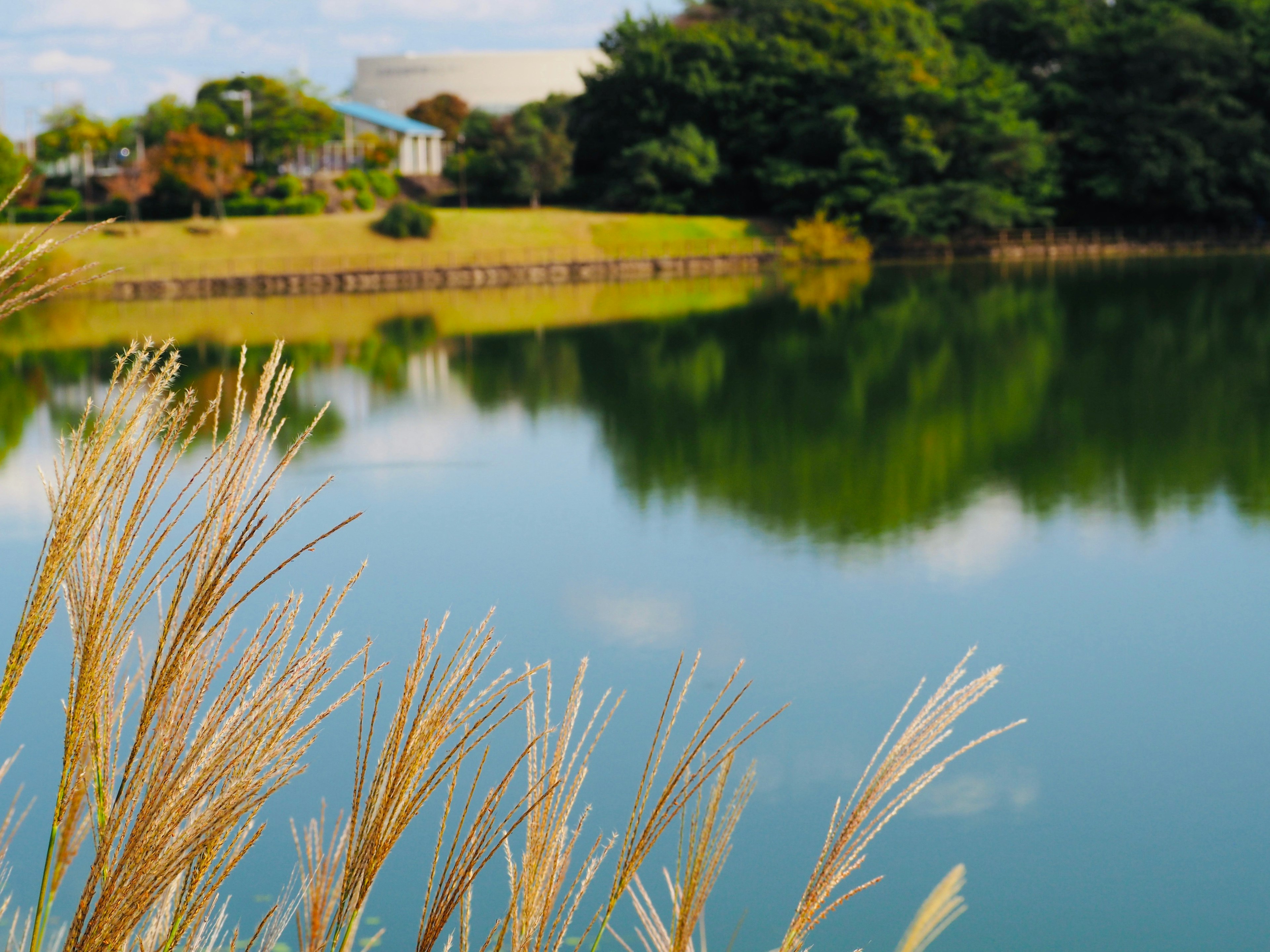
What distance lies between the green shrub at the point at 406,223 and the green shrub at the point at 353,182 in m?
5.70

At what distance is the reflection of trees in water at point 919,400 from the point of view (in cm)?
1161

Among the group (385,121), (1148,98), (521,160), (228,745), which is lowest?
(228,745)

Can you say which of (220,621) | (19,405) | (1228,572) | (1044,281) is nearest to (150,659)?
(220,621)

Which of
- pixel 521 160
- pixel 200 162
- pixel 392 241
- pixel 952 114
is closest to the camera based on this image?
pixel 392 241

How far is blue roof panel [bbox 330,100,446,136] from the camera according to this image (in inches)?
2149

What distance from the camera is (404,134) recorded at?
5597cm

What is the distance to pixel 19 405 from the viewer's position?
17078 millimetres

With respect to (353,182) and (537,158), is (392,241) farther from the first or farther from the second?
(537,158)

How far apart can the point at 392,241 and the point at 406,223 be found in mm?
726

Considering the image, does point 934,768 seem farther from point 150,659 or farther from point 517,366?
point 517,366

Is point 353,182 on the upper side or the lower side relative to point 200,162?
lower

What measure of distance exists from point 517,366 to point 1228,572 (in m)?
13.1

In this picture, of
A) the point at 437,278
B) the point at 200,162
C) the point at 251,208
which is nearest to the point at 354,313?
the point at 437,278

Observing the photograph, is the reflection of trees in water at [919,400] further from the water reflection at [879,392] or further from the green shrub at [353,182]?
the green shrub at [353,182]
